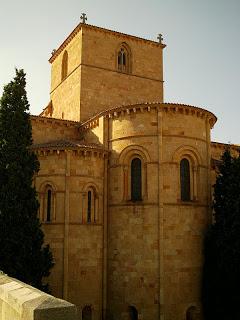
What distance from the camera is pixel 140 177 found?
655 inches

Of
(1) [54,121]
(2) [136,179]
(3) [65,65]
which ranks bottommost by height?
(2) [136,179]

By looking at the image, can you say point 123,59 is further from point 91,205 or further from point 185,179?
point 91,205

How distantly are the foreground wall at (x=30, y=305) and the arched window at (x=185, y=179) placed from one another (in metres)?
12.2

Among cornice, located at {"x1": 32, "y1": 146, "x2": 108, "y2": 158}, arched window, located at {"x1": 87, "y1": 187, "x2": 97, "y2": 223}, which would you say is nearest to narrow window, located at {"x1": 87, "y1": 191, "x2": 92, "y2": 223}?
arched window, located at {"x1": 87, "y1": 187, "x2": 97, "y2": 223}

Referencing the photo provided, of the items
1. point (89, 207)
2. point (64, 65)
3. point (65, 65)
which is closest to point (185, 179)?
point (89, 207)

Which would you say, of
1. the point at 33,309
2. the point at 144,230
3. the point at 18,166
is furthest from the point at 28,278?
the point at 33,309

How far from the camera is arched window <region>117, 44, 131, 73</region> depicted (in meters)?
23.2

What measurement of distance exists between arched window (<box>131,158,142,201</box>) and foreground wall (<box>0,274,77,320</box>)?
11500mm

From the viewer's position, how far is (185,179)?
1677 cm

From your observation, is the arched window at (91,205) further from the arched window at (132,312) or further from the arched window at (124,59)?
the arched window at (124,59)

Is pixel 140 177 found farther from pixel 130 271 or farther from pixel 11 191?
pixel 11 191

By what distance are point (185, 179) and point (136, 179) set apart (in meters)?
2.26

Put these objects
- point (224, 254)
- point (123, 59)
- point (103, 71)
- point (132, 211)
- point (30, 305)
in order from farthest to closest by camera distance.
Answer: point (123, 59) → point (103, 71) → point (132, 211) → point (224, 254) → point (30, 305)

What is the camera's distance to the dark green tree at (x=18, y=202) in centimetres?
1334
